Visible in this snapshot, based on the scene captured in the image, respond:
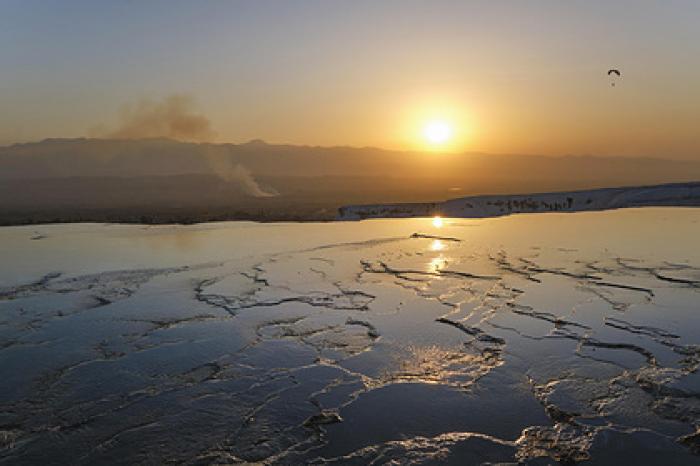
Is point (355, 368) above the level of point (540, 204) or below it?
below

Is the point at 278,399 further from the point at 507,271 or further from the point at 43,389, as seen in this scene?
the point at 507,271

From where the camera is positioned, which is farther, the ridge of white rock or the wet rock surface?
the ridge of white rock

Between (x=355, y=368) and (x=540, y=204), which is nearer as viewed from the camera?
(x=355, y=368)

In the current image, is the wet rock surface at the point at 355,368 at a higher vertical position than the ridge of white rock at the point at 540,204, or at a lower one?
lower

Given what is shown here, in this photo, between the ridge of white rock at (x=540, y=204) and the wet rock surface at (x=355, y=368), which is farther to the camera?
the ridge of white rock at (x=540, y=204)

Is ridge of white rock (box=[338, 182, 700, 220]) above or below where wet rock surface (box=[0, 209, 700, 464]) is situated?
above
